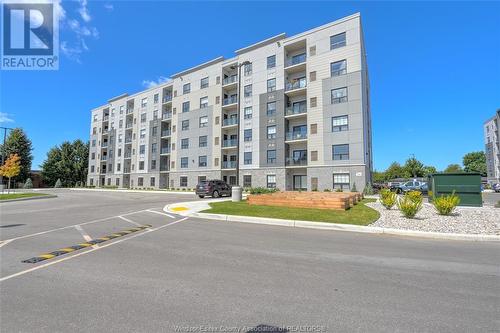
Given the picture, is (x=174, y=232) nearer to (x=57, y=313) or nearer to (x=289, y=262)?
(x=289, y=262)

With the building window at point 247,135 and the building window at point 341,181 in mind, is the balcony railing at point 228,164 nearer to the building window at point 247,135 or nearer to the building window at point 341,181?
the building window at point 247,135

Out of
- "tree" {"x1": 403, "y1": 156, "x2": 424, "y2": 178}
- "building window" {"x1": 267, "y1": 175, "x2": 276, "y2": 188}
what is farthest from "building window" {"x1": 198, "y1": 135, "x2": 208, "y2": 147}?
"tree" {"x1": 403, "y1": 156, "x2": 424, "y2": 178}

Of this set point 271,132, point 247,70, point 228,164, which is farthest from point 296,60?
point 228,164

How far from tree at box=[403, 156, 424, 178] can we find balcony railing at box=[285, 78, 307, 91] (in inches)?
2181

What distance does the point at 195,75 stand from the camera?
45.7m

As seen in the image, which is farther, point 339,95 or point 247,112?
point 247,112

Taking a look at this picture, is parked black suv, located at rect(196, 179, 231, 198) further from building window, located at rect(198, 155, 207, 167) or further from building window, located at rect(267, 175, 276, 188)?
building window, located at rect(198, 155, 207, 167)

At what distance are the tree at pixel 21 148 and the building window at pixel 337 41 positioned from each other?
68.6m

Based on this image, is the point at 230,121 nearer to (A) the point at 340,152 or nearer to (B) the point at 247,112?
(B) the point at 247,112

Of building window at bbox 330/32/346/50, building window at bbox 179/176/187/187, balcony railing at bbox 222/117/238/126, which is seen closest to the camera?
building window at bbox 330/32/346/50

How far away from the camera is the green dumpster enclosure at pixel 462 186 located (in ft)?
49.8

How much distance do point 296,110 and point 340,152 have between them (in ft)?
27.2

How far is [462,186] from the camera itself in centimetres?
1543

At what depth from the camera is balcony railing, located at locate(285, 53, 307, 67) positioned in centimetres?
3594
